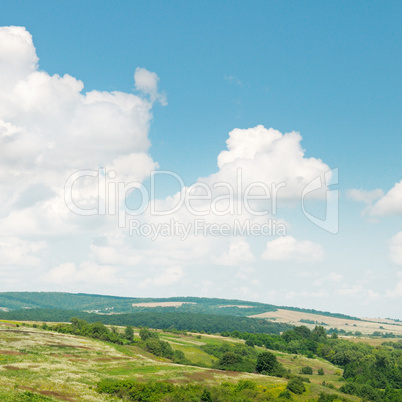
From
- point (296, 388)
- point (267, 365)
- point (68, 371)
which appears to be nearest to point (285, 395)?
point (296, 388)

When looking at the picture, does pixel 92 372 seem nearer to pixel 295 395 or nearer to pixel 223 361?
pixel 295 395

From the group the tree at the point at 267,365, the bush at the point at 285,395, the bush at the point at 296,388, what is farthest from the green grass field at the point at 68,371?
the tree at the point at 267,365

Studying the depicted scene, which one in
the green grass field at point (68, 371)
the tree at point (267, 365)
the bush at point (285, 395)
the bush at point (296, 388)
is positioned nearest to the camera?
the green grass field at point (68, 371)

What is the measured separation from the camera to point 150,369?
8125 cm

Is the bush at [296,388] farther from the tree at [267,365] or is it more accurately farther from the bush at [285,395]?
the tree at [267,365]

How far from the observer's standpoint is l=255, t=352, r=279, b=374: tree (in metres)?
107

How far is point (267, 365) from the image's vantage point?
108 m

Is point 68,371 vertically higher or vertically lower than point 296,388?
higher

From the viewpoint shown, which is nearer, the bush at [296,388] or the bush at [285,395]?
the bush at [285,395]

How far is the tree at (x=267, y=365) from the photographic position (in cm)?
10681

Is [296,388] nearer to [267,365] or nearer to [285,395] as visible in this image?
[285,395]

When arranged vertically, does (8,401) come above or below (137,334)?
above

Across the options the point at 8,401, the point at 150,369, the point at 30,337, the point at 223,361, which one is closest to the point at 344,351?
the point at 223,361

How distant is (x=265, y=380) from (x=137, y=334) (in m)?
103
